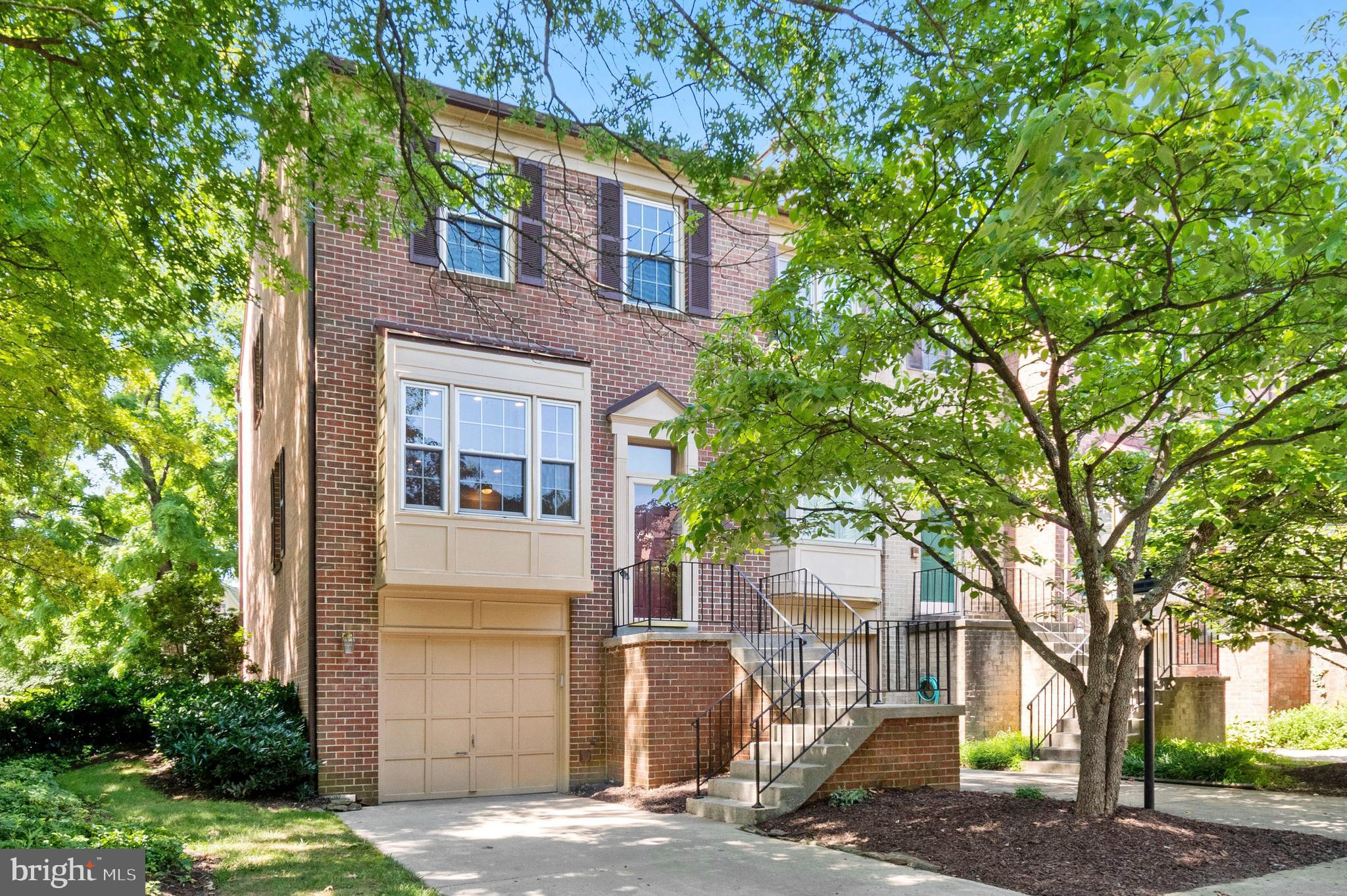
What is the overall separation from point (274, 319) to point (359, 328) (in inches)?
149

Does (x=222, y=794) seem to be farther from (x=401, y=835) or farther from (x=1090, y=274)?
(x=1090, y=274)

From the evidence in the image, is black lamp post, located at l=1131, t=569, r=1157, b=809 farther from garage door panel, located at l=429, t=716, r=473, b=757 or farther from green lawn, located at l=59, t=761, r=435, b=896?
garage door panel, located at l=429, t=716, r=473, b=757

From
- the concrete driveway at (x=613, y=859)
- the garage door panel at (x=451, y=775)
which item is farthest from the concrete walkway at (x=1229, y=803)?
the garage door panel at (x=451, y=775)

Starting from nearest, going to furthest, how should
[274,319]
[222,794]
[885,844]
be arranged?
[885,844]
[222,794]
[274,319]

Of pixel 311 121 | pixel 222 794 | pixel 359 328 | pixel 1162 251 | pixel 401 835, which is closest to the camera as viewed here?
pixel 1162 251

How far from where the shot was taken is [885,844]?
8719 millimetres

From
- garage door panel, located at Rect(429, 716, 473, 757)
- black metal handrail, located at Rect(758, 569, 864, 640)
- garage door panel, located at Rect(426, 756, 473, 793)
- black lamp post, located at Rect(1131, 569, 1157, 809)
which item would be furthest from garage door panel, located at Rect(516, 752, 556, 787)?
black lamp post, located at Rect(1131, 569, 1157, 809)

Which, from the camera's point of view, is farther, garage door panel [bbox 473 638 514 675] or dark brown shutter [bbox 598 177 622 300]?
dark brown shutter [bbox 598 177 622 300]

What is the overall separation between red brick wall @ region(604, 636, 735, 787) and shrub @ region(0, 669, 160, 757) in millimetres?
7573

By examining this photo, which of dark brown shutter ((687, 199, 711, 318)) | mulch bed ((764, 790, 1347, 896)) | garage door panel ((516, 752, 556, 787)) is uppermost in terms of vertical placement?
dark brown shutter ((687, 199, 711, 318))

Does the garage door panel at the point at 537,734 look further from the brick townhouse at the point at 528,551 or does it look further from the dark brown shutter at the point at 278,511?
the dark brown shutter at the point at 278,511

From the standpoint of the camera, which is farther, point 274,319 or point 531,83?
point 274,319

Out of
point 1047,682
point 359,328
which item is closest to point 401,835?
point 359,328

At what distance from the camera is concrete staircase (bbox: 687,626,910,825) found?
1022cm
